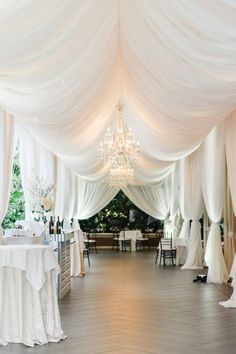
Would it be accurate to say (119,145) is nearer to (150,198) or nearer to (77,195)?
(77,195)

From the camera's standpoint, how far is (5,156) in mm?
6785

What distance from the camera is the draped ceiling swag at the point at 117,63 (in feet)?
11.0

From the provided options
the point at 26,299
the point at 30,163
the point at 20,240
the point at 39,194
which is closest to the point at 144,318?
the point at 26,299

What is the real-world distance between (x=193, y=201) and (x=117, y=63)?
6.77m

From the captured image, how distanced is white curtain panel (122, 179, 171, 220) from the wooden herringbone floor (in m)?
8.13

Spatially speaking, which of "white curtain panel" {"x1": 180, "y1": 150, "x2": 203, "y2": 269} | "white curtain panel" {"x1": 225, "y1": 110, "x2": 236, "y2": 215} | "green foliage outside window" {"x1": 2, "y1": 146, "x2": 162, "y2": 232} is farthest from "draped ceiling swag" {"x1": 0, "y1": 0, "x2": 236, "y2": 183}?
"green foliage outside window" {"x1": 2, "y1": 146, "x2": 162, "y2": 232}

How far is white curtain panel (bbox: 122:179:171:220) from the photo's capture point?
1881cm

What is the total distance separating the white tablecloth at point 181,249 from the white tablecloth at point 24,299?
839cm

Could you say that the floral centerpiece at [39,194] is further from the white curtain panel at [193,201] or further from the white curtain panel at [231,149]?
the white curtain panel at [193,201]

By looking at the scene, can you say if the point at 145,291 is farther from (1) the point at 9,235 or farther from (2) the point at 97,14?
(2) the point at 97,14

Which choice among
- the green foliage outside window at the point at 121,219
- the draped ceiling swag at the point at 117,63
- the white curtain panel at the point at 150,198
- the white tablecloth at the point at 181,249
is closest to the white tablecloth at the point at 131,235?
the white curtain panel at the point at 150,198

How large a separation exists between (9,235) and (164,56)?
463 centimetres

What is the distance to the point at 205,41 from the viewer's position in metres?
3.66

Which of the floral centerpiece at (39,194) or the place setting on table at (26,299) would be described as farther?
the floral centerpiece at (39,194)
